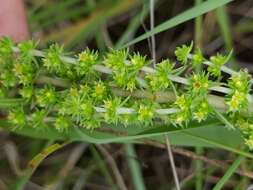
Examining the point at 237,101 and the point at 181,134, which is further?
the point at 181,134

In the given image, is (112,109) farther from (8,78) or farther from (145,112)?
(8,78)

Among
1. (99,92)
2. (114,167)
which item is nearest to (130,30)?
(114,167)

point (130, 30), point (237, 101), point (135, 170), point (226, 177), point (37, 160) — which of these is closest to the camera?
point (237, 101)

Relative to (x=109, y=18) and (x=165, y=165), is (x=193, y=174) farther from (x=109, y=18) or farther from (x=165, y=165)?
(x=109, y=18)

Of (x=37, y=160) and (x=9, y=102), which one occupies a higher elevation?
(x=9, y=102)

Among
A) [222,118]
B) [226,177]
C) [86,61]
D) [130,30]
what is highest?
[130,30]

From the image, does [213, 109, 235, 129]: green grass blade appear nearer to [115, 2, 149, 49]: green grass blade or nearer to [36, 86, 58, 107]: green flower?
[36, 86, 58, 107]: green flower

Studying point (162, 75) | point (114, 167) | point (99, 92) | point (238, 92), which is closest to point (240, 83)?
point (238, 92)

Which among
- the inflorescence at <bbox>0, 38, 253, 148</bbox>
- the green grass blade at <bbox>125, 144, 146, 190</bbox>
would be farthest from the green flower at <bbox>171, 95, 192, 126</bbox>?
the green grass blade at <bbox>125, 144, 146, 190</bbox>

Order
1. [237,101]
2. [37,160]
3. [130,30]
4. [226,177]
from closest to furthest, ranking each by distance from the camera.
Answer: [237,101] → [226,177] → [37,160] → [130,30]
